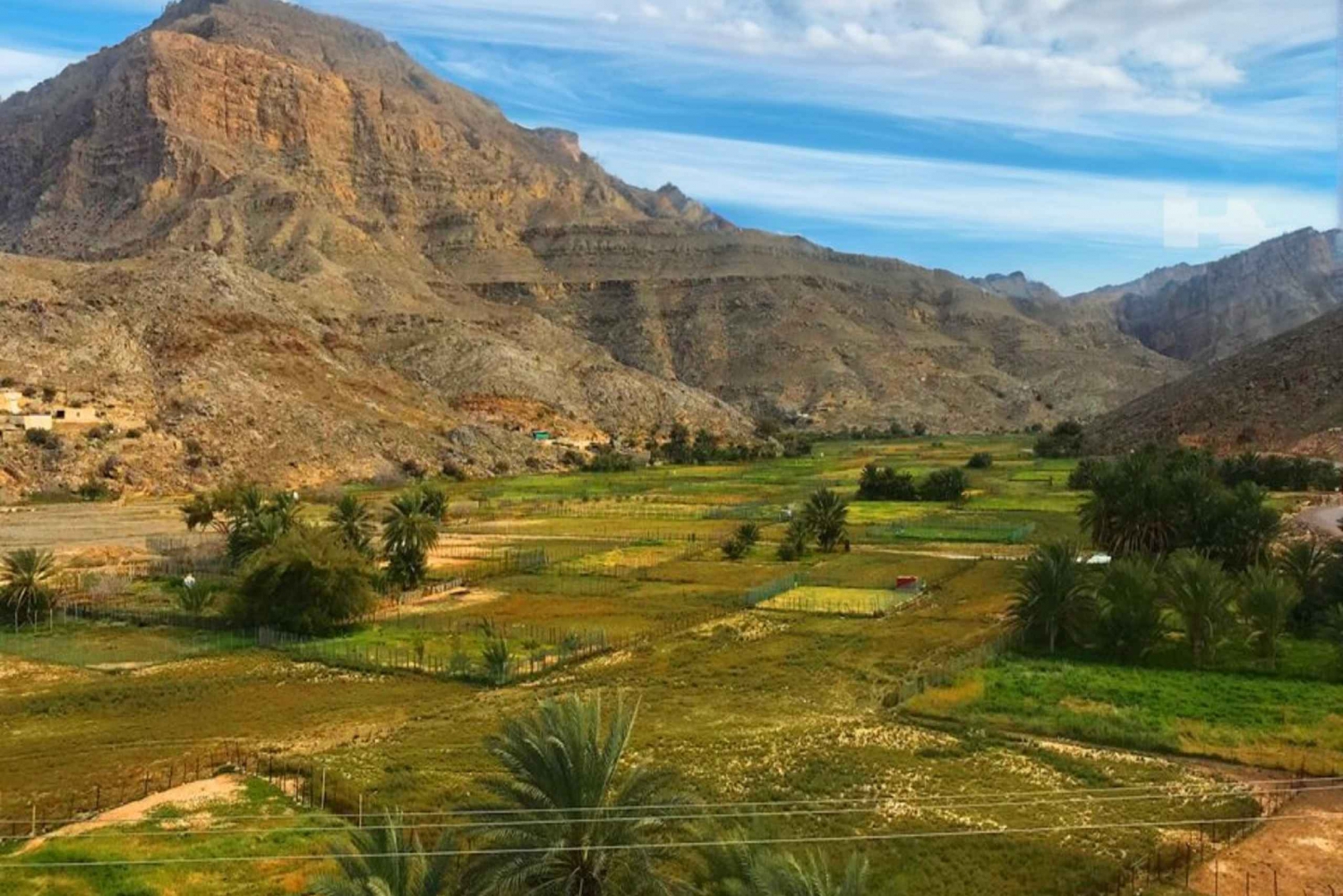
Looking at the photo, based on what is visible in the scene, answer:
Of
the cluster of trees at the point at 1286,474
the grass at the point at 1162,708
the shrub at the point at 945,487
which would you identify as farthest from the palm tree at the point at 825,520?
the cluster of trees at the point at 1286,474

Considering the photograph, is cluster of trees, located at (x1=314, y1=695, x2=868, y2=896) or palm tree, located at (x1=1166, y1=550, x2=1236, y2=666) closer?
cluster of trees, located at (x1=314, y1=695, x2=868, y2=896)

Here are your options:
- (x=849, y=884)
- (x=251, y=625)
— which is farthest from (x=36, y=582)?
(x=849, y=884)

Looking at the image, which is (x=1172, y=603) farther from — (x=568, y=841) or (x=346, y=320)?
(x=346, y=320)

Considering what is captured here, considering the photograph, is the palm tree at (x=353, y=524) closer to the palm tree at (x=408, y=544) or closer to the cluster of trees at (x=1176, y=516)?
the palm tree at (x=408, y=544)

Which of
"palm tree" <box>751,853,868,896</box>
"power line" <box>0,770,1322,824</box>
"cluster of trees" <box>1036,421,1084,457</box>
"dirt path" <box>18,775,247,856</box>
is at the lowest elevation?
"dirt path" <box>18,775,247,856</box>

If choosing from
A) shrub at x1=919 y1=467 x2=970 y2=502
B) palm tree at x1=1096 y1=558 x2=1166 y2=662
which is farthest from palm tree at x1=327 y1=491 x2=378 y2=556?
shrub at x1=919 y1=467 x2=970 y2=502

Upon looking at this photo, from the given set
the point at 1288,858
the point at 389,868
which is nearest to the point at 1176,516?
the point at 1288,858

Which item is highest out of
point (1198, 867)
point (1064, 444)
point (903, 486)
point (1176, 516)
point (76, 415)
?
point (76, 415)

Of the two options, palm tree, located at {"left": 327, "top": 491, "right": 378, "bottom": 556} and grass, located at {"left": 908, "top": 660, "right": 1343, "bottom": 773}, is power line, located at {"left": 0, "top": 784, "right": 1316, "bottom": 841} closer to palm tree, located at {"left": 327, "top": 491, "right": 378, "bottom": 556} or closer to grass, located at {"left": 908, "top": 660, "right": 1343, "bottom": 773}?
grass, located at {"left": 908, "top": 660, "right": 1343, "bottom": 773}
